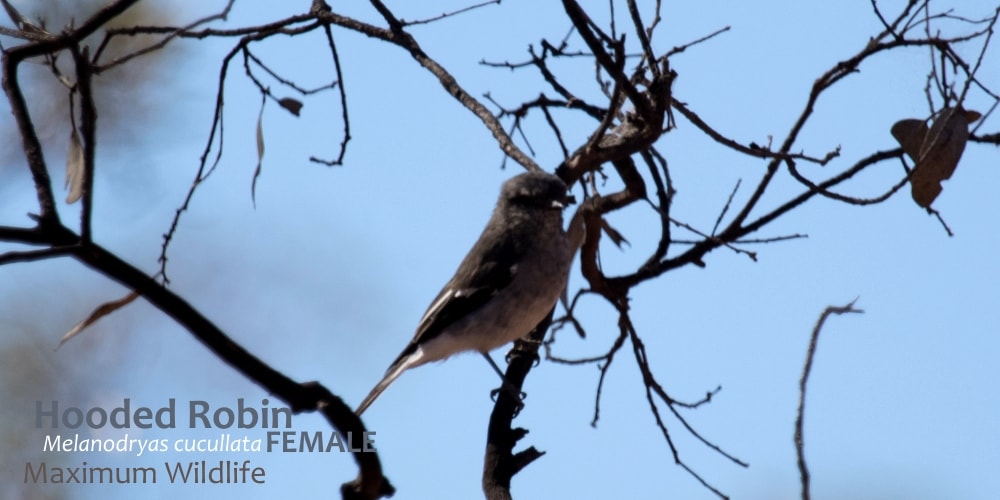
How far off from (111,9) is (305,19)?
1930 mm

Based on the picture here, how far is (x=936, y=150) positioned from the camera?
3844 millimetres

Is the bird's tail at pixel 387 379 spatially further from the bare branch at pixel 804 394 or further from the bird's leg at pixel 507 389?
the bare branch at pixel 804 394

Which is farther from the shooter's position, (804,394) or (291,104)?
(291,104)

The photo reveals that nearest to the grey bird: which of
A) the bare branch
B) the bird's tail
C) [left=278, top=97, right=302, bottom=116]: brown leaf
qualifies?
the bird's tail

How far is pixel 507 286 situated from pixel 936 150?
6.56ft

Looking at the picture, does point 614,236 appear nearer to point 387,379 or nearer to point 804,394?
point 387,379

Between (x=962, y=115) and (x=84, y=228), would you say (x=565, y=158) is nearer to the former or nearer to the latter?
(x=962, y=115)

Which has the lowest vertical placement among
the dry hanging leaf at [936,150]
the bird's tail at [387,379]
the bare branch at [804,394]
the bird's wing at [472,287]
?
the bare branch at [804,394]

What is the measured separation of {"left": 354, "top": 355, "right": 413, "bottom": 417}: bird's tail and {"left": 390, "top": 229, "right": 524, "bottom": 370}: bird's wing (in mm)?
56

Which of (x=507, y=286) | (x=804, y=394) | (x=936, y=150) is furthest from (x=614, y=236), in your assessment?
(x=804, y=394)

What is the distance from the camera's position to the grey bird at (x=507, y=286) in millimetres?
4910

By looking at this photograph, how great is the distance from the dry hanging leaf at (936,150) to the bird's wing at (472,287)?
6.22 ft

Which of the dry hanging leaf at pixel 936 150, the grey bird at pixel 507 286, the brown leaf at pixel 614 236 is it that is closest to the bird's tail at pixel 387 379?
the grey bird at pixel 507 286

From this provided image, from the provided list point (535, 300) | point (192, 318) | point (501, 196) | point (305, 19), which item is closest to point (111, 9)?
point (192, 318)
